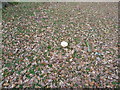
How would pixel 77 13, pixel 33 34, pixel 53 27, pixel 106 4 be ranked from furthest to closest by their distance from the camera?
pixel 106 4
pixel 77 13
pixel 53 27
pixel 33 34

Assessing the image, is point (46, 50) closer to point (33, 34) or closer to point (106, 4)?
point (33, 34)

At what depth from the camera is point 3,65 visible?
3848mm

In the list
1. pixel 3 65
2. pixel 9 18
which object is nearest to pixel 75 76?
pixel 3 65

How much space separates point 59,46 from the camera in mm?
4469

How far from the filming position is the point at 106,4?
7406mm

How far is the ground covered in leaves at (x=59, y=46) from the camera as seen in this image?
11.3 ft

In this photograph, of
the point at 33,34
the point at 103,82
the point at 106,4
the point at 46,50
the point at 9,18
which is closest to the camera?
the point at 103,82

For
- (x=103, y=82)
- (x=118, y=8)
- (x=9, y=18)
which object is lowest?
(x=103, y=82)

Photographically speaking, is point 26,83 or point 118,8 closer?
point 26,83

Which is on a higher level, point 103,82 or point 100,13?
point 100,13

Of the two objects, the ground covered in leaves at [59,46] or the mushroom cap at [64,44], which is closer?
the ground covered in leaves at [59,46]

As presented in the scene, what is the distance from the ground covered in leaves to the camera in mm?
3457

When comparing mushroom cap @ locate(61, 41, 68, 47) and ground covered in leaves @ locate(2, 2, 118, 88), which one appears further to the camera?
mushroom cap @ locate(61, 41, 68, 47)

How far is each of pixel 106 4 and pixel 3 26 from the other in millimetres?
5896
